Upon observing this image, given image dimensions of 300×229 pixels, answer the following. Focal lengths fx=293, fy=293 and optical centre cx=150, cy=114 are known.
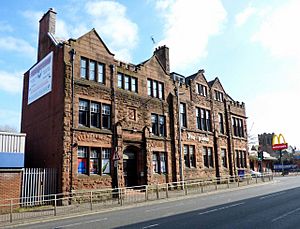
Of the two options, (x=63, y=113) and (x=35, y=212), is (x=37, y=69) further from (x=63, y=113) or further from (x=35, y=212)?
(x=35, y=212)

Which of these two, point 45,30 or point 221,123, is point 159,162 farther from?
point 45,30

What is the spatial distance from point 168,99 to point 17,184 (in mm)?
16684

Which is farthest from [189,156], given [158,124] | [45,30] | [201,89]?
[45,30]

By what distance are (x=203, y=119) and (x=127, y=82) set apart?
12094 millimetres

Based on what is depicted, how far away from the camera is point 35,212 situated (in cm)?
1617

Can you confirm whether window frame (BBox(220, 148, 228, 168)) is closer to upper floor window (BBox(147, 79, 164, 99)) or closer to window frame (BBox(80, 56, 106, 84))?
upper floor window (BBox(147, 79, 164, 99))

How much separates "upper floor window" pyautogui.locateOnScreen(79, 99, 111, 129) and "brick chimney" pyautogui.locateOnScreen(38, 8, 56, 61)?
637 cm

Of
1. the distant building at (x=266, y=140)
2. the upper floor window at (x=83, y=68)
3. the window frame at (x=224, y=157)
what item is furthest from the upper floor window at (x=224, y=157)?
the distant building at (x=266, y=140)

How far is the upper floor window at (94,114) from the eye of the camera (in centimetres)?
2247

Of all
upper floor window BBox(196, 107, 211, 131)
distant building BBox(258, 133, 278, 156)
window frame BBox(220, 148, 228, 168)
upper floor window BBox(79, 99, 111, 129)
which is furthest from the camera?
distant building BBox(258, 133, 278, 156)

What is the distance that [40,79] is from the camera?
25312 mm

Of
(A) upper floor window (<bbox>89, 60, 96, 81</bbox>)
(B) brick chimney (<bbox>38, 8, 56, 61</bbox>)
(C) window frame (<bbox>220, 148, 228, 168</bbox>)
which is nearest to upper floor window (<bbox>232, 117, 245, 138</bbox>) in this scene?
(C) window frame (<bbox>220, 148, 228, 168</bbox>)

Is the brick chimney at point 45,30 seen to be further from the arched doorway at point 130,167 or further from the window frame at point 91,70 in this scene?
the arched doorway at point 130,167

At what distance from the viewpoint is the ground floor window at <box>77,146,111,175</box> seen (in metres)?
21.6
